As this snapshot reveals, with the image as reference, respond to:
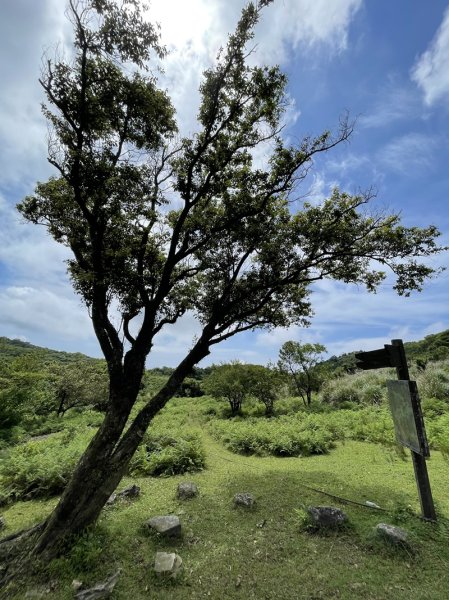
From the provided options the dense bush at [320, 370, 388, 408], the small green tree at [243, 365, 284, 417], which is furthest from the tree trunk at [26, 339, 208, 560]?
the dense bush at [320, 370, 388, 408]

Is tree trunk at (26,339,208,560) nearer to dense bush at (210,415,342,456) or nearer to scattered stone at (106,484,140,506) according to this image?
scattered stone at (106,484,140,506)

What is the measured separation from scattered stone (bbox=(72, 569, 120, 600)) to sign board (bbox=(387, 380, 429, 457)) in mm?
5630

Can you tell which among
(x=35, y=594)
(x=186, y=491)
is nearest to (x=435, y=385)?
(x=186, y=491)

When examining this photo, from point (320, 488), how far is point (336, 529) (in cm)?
245

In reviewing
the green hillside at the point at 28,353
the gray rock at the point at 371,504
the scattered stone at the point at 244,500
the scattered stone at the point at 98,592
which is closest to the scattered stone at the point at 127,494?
the scattered stone at the point at 244,500

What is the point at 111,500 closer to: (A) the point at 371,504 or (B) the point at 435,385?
(A) the point at 371,504

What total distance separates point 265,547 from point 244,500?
1656 millimetres

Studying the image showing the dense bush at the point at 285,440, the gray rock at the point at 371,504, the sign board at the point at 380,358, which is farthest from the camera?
the dense bush at the point at 285,440

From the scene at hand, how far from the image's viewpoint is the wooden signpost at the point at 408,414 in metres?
6.12

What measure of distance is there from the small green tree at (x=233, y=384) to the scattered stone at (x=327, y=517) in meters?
17.7

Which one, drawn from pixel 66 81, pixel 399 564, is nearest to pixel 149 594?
pixel 399 564

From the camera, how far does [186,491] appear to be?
27.3ft

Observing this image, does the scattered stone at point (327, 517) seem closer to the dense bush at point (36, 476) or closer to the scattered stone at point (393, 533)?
the scattered stone at point (393, 533)

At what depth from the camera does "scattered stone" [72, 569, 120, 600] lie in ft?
15.3
